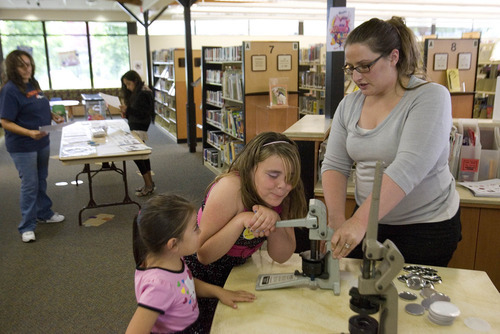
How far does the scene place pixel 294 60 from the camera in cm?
497

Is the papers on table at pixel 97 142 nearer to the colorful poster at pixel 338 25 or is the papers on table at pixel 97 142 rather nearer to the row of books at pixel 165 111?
the colorful poster at pixel 338 25

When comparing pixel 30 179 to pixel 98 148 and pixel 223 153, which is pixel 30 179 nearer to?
pixel 98 148

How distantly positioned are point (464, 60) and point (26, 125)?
4159 millimetres

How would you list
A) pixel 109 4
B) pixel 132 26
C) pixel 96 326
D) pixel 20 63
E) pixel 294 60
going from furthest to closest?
pixel 132 26, pixel 109 4, pixel 294 60, pixel 20 63, pixel 96 326

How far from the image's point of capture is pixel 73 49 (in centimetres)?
1377

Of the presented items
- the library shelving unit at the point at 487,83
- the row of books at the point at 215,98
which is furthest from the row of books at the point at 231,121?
the library shelving unit at the point at 487,83

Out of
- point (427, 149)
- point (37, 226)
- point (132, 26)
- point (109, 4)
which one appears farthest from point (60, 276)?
point (132, 26)

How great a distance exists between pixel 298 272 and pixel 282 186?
290 millimetres

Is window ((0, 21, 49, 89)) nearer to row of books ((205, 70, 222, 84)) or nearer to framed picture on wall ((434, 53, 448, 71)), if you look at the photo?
row of books ((205, 70, 222, 84))

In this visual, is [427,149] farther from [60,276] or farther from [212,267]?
[60,276]

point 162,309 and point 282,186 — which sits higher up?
point 282,186

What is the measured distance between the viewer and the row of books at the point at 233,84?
206 inches

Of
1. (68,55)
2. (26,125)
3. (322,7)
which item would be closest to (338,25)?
(26,125)

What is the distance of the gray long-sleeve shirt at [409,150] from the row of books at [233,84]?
355cm
